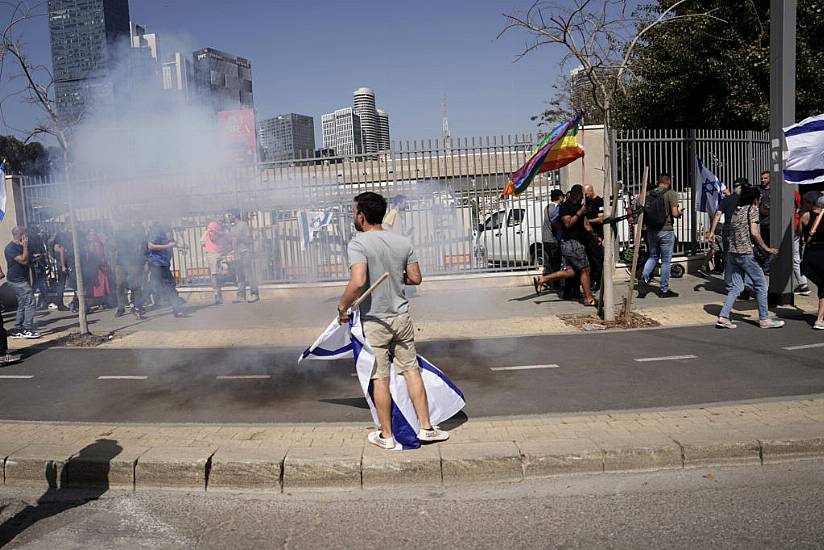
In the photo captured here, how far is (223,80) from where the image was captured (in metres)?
8.58

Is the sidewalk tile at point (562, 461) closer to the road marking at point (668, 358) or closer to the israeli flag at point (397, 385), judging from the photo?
the israeli flag at point (397, 385)

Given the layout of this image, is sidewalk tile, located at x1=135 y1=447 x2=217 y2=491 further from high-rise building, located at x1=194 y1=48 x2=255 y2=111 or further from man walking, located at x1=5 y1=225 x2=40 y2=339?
man walking, located at x1=5 y1=225 x2=40 y2=339

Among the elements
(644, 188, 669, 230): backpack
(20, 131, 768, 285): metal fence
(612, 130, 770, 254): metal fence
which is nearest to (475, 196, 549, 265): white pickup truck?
(20, 131, 768, 285): metal fence

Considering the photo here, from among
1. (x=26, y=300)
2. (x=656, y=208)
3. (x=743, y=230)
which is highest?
(x=656, y=208)

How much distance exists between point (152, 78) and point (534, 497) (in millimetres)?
7326

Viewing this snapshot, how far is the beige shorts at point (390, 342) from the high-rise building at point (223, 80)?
17.8 feet

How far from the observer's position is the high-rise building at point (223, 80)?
8352 mm

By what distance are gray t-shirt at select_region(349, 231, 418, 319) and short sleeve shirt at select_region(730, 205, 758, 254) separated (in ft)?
16.1

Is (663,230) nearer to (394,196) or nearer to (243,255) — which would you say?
(394,196)

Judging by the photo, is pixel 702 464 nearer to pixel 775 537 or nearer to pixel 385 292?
pixel 775 537

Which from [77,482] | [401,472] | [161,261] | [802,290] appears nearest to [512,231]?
[802,290]

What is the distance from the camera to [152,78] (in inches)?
332

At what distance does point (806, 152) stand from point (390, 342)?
21.9 ft

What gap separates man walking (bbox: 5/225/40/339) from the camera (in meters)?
9.20
